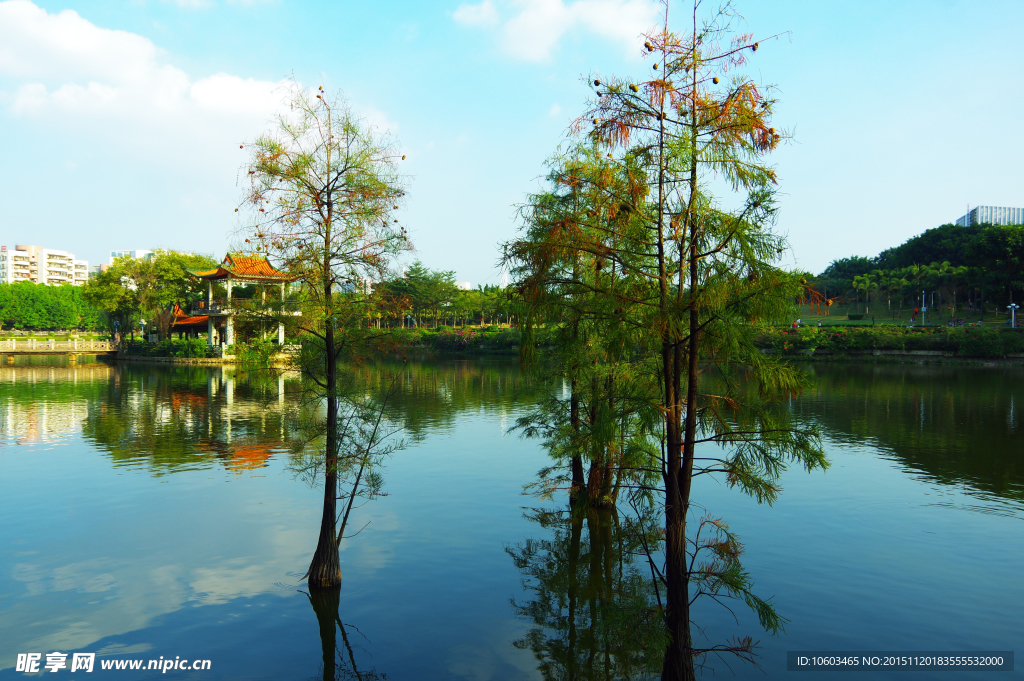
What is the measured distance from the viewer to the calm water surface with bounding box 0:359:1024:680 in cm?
988

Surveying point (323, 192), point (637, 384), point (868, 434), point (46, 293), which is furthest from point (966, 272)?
point (46, 293)

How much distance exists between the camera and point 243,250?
10109mm

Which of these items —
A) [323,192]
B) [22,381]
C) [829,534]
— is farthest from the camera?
[22,381]

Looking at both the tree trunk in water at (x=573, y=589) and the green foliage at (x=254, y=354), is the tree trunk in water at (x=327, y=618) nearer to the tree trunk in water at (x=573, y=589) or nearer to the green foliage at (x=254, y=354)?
the tree trunk in water at (x=573, y=589)

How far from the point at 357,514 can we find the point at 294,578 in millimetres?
4308

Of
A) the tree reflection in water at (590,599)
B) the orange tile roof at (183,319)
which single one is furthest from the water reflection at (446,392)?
the orange tile roof at (183,319)

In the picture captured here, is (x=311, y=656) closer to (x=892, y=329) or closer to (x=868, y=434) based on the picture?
(x=868, y=434)

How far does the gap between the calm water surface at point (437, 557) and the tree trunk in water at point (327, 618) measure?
0.13 m

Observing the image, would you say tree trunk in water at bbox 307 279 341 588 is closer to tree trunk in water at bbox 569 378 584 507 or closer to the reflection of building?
tree trunk in water at bbox 569 378 584 507

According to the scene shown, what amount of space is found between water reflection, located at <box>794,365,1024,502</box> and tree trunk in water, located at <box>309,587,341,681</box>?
11225 millimetres

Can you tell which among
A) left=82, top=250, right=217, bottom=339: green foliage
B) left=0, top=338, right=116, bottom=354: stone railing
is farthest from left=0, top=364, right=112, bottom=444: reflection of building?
left=0, top=338, right=116, bottom=354: stone railing

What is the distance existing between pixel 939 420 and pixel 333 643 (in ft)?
103

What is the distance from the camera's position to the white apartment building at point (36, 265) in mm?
171500

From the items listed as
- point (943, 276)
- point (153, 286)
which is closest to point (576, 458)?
point (153, 286)
